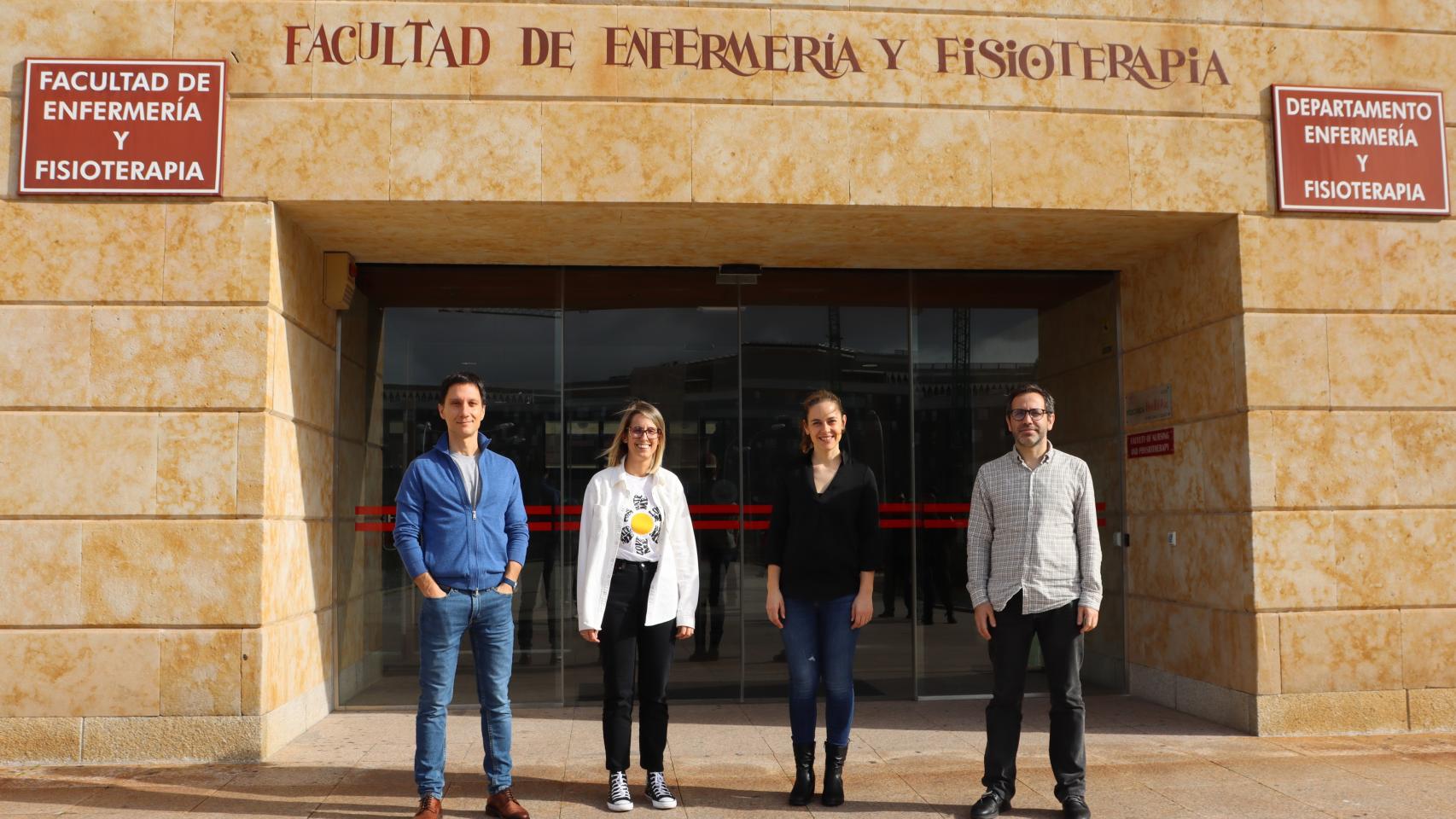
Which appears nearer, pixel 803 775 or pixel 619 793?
pixel 619 793

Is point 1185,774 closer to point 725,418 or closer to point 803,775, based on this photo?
point 803,775

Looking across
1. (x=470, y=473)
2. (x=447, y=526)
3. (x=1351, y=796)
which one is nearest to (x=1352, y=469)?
(x=1351, y=796)

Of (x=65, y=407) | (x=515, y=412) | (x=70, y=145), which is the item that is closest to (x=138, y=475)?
(x=65, y=407)

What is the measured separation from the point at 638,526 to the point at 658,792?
1.22 m

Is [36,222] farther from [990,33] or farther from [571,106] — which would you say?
[990,33]

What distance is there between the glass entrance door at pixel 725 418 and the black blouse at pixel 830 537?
8.72 ft

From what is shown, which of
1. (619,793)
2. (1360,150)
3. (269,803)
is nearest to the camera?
(619,793)

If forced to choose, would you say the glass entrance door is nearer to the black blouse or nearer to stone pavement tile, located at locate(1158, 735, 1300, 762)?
stone pavement tile, located at locate(1158, 735, 1300, 762)

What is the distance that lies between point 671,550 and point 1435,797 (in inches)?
146

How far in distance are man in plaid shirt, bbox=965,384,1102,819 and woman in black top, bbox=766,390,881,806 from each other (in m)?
0.53

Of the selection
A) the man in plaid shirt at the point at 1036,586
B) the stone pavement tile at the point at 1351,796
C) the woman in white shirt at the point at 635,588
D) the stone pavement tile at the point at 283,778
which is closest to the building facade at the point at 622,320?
the stone pavement tile at the point at 283,778

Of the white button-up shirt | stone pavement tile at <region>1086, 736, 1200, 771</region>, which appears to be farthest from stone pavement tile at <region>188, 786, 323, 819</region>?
stone pavement tile at <region>1086, 736, 1200, 771</region>

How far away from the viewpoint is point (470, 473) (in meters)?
4.95

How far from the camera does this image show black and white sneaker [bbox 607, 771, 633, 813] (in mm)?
4977
